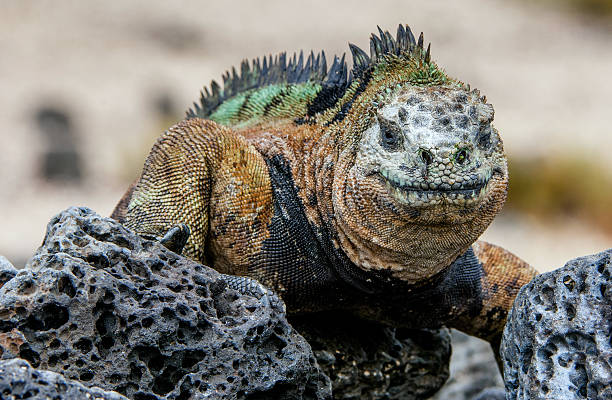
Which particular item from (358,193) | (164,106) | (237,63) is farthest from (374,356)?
(237,63)

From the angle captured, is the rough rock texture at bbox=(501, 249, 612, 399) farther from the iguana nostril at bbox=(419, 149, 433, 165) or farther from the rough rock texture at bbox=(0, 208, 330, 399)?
the rough rock texture at bbox=(0, 208, 330, 399)

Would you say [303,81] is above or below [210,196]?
above

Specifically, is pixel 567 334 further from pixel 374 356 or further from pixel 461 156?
pixel 374 356

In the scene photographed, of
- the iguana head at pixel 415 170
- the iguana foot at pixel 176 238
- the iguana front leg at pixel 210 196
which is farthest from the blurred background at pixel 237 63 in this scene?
the iguana head at pixel 415 170

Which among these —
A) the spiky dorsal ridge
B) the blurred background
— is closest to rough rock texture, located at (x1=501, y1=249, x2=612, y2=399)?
the spiky dorsal ridge

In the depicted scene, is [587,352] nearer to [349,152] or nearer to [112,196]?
[349,152]

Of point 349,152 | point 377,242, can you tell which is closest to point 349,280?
point 377,242
